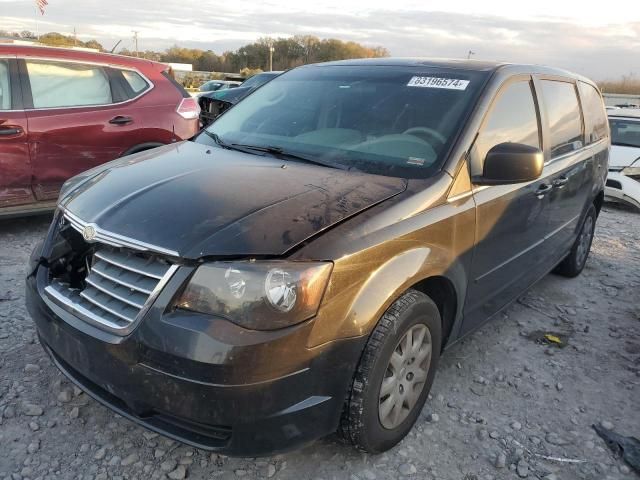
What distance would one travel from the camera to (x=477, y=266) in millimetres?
2916

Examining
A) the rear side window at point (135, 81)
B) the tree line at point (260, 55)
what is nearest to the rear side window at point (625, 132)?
the rear side window at point (135, 81)

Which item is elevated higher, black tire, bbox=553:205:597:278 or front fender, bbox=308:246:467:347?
front fender, bbox=308:246:467:347

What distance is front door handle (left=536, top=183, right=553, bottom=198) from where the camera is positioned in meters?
3.45

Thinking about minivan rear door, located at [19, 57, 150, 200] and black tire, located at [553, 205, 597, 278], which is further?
minivan rear door, located at [19, 57, 150, 200]

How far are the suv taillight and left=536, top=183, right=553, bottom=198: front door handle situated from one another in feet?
13.1

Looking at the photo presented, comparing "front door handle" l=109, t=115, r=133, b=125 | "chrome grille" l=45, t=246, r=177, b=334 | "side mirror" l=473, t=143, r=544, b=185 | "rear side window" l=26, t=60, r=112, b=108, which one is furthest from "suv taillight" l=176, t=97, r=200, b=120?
"side mirror" l=473, t=143, r=544, b=185

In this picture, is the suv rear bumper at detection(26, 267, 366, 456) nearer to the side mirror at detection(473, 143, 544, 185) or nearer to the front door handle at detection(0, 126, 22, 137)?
the side mirror at detection(473, 143, 544, 185)

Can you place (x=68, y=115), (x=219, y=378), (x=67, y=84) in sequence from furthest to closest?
1. (x=67, y=84)
2. (x=68, y=115)
3. (x=219, y=378)

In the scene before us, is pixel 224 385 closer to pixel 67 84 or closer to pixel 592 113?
pixel 592 113

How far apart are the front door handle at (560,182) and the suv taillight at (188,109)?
13.0 ft

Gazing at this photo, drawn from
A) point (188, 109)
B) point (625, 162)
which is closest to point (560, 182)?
point (188, 109)

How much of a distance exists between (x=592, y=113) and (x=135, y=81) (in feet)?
14.6

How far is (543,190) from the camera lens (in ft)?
11.5

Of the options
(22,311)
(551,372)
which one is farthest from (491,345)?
(22,311)
